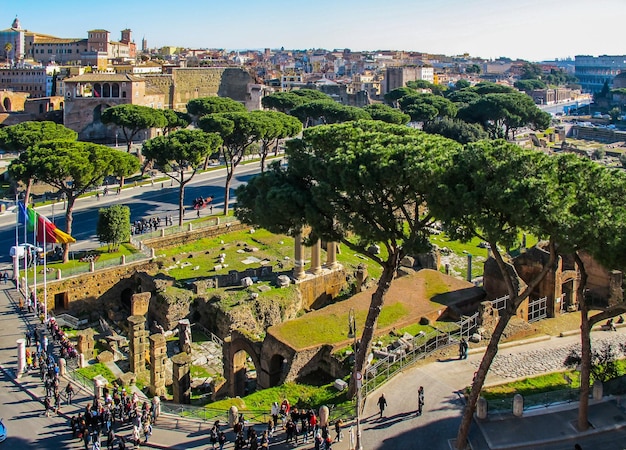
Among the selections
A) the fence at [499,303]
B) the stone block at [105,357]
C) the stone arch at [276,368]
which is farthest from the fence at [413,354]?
the stone block at [105,357]

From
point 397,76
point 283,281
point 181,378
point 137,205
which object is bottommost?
point 181,378

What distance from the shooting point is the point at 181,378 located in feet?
80.3

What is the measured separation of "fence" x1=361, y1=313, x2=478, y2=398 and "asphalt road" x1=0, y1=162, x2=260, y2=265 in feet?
71.4

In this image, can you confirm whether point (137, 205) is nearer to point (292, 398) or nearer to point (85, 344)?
point (85, 344)

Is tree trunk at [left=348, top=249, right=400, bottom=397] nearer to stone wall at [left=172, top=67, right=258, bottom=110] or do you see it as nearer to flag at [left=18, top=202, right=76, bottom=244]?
flag at [left=18, top=202, right=76, bottom=244]

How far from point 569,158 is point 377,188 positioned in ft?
17.7

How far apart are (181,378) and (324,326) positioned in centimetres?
583

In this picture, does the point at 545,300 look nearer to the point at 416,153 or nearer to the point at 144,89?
the point at 416,153

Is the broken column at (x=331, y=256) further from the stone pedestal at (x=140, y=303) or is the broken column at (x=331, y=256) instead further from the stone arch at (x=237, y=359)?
the stone arch at (x=237, y=359)

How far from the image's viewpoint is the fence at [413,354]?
73.1 ft

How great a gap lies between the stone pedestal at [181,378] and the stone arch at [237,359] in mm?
1717

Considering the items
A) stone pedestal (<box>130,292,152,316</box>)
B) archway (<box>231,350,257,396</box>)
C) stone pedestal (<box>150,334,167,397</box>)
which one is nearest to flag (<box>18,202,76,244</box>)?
stone pedestal (<box>130,292,152,316</box>)

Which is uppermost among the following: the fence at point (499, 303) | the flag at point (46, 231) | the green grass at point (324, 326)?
the flag at point (46, 231)

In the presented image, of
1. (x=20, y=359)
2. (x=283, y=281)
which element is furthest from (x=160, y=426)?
(x=283, y=281)
